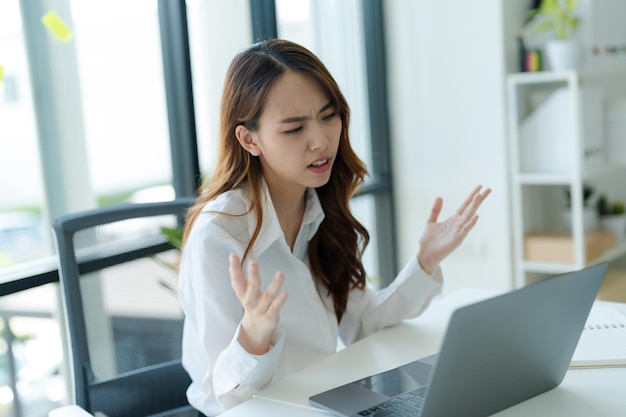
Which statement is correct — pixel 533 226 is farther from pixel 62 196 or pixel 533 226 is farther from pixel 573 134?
pixel 62 196

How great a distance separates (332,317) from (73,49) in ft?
4.00

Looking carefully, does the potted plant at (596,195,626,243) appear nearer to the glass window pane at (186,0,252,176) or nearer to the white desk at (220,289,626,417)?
the glass window pane at (186,0,252,176)

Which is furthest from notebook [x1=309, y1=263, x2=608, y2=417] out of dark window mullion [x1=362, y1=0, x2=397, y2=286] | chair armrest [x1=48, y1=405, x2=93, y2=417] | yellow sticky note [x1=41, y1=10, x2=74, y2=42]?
dark window mullion [x1=362, y1=0, x2=397, y2=286]

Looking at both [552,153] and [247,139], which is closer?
[247,139]

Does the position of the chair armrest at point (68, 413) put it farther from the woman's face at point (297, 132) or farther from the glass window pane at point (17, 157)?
the glass window pane at point (17, 157)

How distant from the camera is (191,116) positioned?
8.35 feet

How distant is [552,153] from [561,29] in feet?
1.59

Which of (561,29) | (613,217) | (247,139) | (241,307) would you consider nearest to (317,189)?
(247,139)

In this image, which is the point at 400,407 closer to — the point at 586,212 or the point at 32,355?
the point at 32,355

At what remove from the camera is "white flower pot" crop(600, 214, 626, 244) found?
322 cm

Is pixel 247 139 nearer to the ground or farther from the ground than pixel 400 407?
farther from the ground

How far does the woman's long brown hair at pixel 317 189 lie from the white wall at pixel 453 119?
5.25 ft

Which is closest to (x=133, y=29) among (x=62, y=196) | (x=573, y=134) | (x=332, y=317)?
(x=62, y=196)

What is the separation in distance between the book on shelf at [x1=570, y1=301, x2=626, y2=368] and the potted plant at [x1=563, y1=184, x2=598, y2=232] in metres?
1.60
